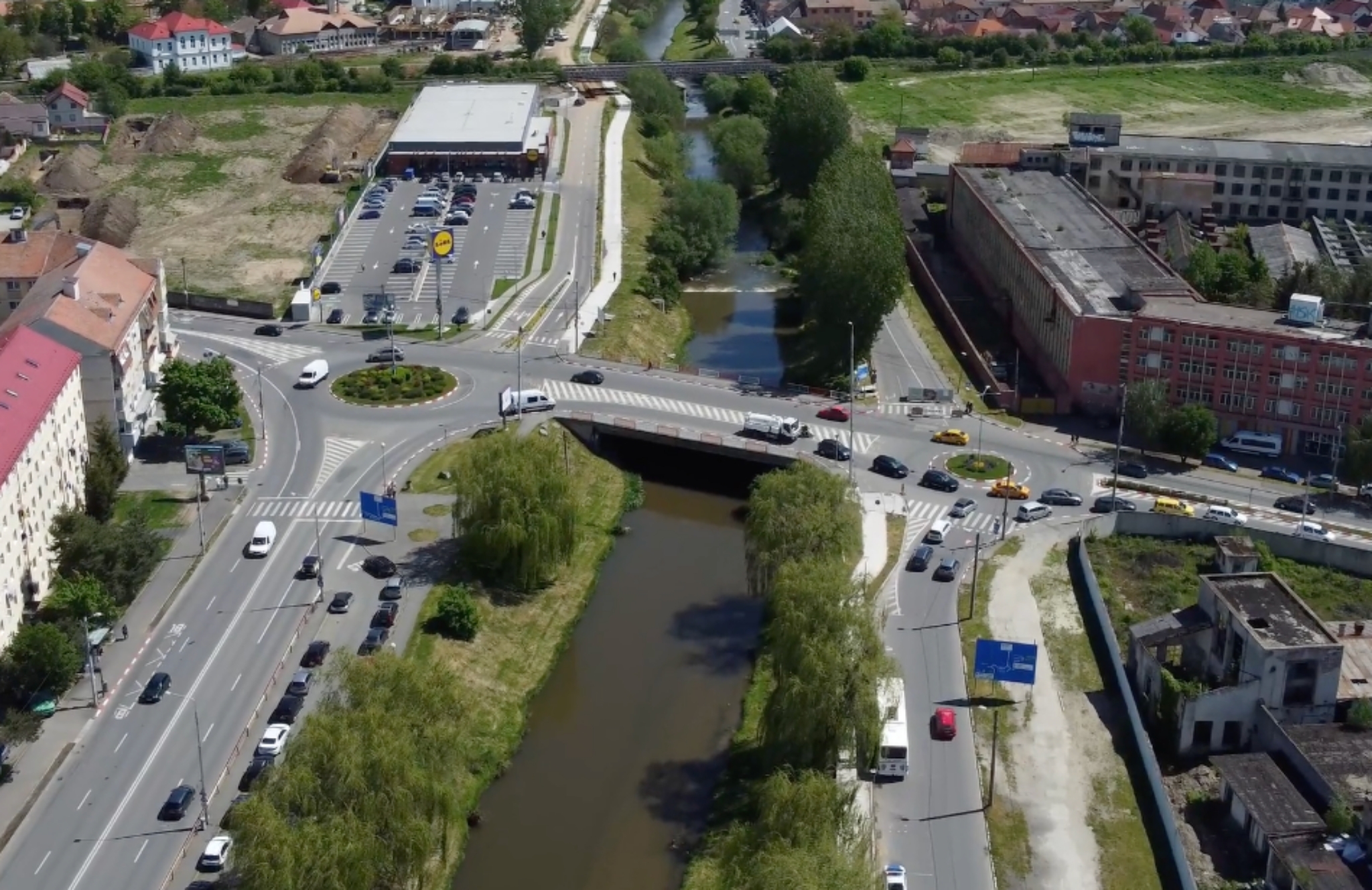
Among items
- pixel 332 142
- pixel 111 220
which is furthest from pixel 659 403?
pixel 332 142

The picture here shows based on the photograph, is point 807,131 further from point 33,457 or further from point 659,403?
point 33,457

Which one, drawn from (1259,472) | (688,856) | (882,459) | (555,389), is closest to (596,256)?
(555,389)

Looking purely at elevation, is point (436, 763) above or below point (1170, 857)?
above

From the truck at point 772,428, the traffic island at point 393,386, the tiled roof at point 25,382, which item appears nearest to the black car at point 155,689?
the tiled roof at point 25,382

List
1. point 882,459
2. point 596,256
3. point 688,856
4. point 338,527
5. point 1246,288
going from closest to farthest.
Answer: point 688,856 < point 338,527 < point 882,459 < point 1246,288 < point 596,256

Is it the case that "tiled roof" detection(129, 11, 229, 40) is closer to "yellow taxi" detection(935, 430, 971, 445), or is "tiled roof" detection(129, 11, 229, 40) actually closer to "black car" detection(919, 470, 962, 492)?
"yellow taxi" detection(935, 430, 971, 445)

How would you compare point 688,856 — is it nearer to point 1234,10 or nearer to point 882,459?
point 882,459

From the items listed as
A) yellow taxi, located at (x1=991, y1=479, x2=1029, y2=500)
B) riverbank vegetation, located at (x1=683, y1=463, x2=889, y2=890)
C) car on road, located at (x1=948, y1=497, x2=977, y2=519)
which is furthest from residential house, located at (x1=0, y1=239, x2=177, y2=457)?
yellow taxi, located at (x1=991, y1=479, x2=1029, y2=500)
